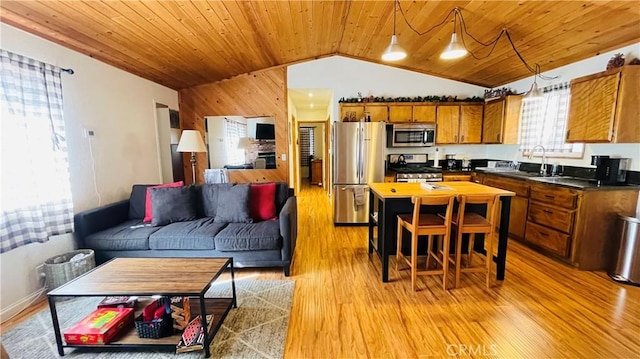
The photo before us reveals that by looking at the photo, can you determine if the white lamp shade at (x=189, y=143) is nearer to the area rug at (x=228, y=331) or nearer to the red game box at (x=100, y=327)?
the area rug at (x=228, y=331)

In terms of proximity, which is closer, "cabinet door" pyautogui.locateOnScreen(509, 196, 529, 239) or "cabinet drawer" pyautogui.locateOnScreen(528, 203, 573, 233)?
"cabinet drawer" pyautogui.locateOnScreen(528, 203, 573, 233)

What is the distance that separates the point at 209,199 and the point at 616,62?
4.75 metres

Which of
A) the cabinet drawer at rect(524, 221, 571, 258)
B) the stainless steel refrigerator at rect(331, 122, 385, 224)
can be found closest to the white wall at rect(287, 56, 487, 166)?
the stainless steel refrigerator at rect(331, 122, 385, 224)

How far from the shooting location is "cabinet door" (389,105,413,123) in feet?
16.0

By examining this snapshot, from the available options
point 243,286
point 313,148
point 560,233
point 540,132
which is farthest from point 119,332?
point 313,148

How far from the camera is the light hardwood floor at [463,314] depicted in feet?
5.99

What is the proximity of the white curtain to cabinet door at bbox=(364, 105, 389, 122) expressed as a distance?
4.14 metres

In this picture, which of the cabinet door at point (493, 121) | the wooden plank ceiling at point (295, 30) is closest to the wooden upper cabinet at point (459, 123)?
the cabinet door at point (493, 121)

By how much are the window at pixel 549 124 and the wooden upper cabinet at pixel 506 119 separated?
108 millimetres

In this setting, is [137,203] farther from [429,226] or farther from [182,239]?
[429,226]

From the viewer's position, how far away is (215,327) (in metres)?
1.89

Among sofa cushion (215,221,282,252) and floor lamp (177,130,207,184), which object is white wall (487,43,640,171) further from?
floor lamp (177,130,207,184)

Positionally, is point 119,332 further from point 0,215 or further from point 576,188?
point 576,188

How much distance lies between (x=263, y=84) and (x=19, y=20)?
323 cm
